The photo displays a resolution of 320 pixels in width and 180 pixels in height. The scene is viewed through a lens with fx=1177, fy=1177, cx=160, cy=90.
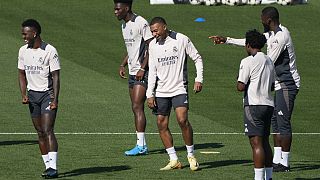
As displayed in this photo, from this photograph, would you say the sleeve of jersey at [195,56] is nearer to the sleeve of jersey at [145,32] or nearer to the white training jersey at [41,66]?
the sleeve of jersey at [145,32]

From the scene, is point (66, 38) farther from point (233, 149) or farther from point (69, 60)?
point (233, 149)

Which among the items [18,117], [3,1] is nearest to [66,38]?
[3,1]

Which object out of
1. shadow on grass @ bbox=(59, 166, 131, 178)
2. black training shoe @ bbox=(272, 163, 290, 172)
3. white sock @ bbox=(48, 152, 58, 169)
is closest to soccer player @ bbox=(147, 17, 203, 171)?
shadow on grass @ bbox=(59, 166, 131, 178)

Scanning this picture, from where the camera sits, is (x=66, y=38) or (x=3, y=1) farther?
(x=3, y=1)

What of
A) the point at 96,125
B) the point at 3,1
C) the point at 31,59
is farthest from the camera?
the point at 3,1

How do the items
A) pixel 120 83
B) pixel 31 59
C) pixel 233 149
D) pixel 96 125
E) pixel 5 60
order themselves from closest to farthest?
pixel 31 59, pixel 233 149, pixel 96 125, pixel 120 83, pixel 5 60

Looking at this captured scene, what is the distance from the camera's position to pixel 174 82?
2044 cm

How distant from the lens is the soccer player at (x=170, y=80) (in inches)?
802

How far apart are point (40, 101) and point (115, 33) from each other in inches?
762

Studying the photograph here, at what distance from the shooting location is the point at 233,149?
2300 cm

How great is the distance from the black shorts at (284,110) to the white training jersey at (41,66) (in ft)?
13.1

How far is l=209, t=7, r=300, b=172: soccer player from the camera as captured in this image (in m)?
20.4

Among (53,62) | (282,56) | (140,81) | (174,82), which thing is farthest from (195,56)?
(53,62)

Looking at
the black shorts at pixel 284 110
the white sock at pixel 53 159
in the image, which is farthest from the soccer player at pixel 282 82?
the white sock at pixel 53 159
